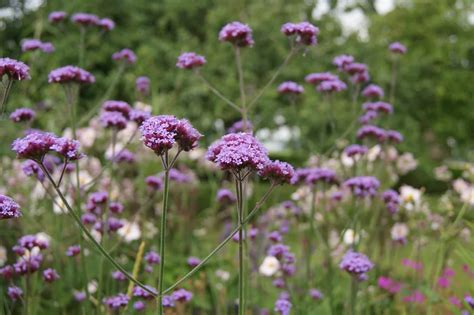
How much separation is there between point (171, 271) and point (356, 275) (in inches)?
98.8

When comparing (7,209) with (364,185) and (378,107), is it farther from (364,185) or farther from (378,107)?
(378,107)

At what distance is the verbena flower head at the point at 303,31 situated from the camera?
10.6 feet

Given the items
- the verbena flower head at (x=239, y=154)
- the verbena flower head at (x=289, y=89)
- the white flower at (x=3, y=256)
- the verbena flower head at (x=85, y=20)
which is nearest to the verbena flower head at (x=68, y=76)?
the verbena flower head at (x=85, y=20)

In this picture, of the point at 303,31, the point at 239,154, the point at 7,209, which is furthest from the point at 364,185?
the point at 7,209

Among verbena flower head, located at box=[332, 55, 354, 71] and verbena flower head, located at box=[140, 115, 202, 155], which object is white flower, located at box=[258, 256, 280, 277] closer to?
verbena flower head, located at box=[332, 55, 354, 71]

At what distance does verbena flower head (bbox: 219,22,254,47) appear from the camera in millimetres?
3217

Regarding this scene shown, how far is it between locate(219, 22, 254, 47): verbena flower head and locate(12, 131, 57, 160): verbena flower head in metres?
1.46

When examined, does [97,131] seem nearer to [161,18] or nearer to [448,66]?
[161,18]

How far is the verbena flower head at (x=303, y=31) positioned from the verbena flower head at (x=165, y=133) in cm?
141

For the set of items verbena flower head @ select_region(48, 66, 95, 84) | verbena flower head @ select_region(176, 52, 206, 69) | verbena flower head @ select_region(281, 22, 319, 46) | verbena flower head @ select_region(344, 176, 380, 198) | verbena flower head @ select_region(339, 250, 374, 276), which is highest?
verbena flower head @ select_region(281, 22, 319, 46)

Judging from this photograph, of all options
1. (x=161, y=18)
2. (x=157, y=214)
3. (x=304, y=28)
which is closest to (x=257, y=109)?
(x=161, y=18)

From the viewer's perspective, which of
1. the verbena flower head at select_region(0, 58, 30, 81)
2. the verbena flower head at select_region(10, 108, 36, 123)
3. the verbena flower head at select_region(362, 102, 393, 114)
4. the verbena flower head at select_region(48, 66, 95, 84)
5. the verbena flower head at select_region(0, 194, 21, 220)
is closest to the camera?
the verbena flower head at select_region(0, 194, 21, 220)

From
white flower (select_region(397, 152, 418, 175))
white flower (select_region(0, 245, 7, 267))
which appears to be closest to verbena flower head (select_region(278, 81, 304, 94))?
white flower (select_region(0, 245, 7, 267))

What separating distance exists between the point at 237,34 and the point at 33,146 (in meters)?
1.55
